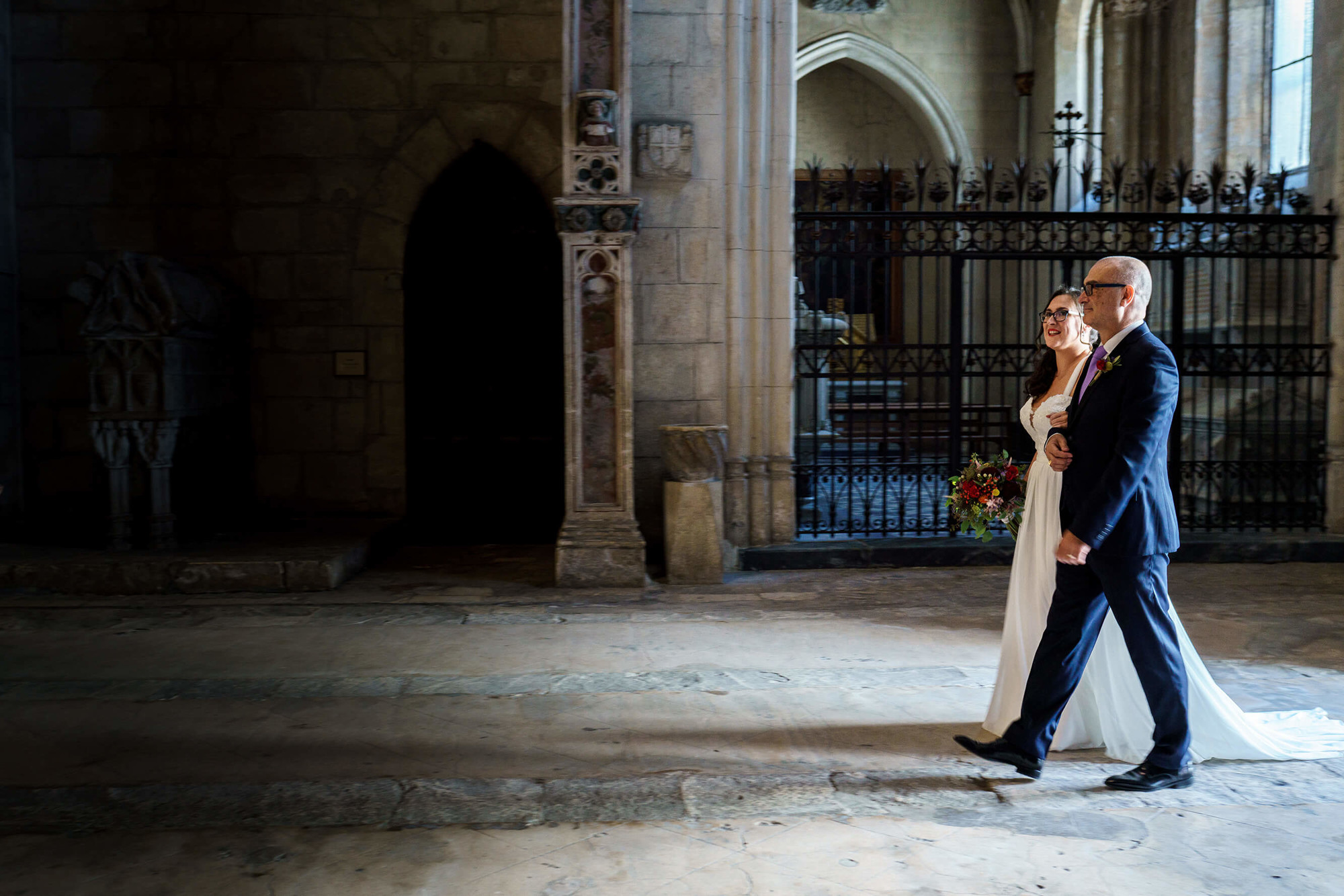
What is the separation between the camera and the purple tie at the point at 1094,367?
3.55m

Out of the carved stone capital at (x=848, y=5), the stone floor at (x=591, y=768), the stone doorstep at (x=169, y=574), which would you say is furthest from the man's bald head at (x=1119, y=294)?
the carved stone capital at (x=848, y=5)

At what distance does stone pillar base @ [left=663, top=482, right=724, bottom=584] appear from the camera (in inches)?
265

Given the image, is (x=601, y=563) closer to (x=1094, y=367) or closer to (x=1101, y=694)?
(x=1101, y=694)

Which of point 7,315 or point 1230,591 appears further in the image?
point 7,315

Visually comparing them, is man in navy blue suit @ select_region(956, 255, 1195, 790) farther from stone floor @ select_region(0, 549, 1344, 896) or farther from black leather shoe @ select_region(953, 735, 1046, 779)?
stone floor @ select_region(0, 549, 1344, 896)

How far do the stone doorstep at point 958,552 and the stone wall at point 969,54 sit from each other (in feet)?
27.7

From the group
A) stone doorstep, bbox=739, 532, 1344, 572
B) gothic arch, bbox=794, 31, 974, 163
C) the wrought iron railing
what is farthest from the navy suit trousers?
gothic arch, bbox=794, 31, 974, 163

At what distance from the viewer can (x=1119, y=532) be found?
3.39m

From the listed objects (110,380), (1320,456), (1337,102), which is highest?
(1337,102)

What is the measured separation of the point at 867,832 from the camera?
3207 millimetres

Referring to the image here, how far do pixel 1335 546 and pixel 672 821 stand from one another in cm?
651

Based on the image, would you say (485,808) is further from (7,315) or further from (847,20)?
(847,20)

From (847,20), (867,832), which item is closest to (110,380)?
(867,832)

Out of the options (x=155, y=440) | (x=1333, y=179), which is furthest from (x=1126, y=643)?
(x=1333, y=179)
